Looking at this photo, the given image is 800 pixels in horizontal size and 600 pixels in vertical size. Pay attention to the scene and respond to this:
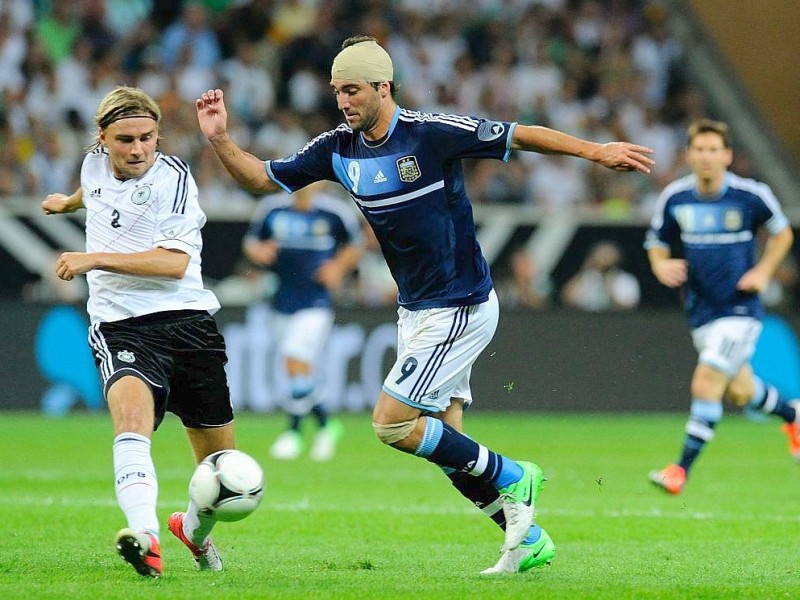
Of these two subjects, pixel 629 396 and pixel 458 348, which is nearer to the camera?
pixel 458 348

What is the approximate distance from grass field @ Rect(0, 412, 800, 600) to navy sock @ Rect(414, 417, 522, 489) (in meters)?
0.47

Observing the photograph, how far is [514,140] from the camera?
6594 mm

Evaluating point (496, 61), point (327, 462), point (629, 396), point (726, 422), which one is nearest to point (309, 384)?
point (327, 462)

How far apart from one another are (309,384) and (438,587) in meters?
7.53

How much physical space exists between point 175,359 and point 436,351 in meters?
1.21

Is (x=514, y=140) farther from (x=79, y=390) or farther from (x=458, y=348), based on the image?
(x=79, y=390)

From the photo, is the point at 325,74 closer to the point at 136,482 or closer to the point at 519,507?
the point at 519,507

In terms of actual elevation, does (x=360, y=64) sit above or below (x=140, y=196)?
above

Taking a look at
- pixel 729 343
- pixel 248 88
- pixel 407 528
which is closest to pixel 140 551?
pixel 407 528

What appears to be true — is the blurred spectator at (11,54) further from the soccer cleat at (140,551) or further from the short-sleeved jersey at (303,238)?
the soccer cleat at (140,551)

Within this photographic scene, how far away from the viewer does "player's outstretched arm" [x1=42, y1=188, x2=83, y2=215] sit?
23.5 ft

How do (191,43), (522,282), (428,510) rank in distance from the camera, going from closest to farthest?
1. (428,510)
2. (522,282)
3. (191,43)

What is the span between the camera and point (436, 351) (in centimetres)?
682

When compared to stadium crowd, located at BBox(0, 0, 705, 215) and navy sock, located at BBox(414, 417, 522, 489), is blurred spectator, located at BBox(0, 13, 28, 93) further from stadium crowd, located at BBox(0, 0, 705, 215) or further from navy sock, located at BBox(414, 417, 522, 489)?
navy sock, located at BBox(414, 417, 522, 489)
